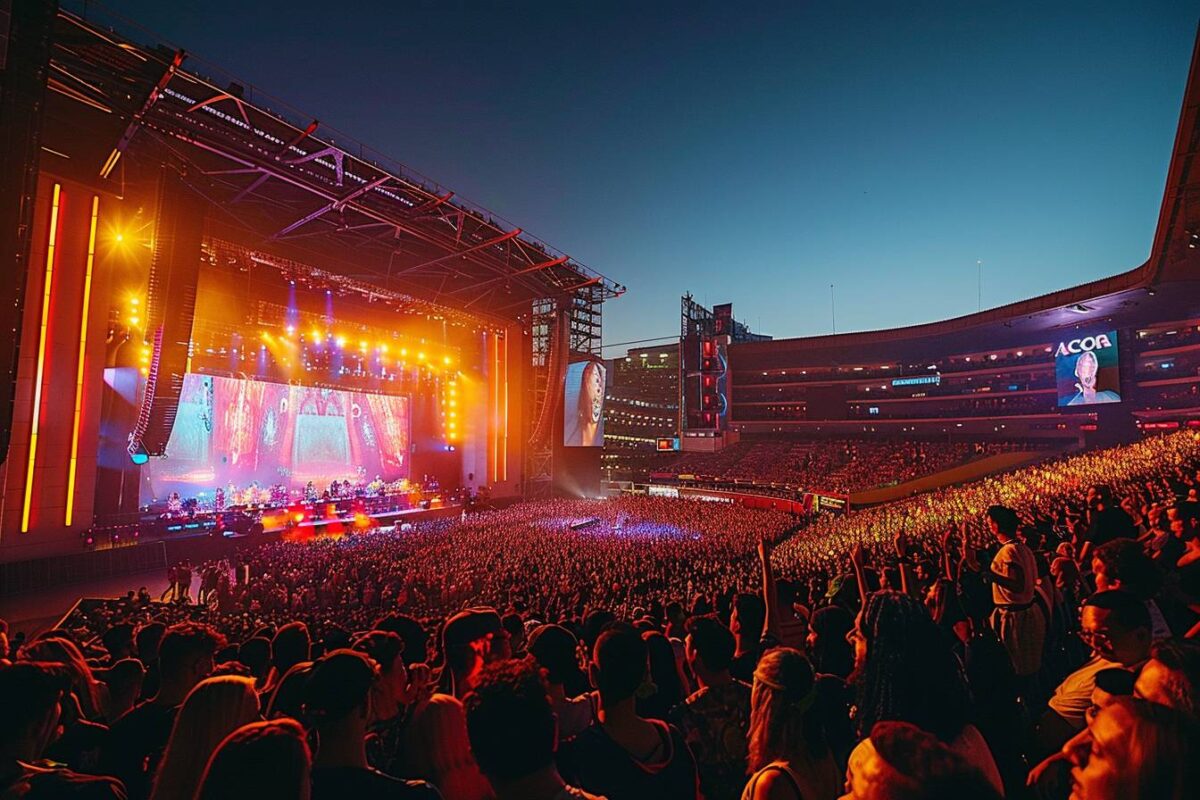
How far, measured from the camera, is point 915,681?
217 centimetres

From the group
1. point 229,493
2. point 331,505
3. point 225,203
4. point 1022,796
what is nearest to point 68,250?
point 225,203

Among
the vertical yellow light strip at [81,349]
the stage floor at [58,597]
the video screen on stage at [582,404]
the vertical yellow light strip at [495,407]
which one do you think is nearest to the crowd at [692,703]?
the stage floor at [58,597]

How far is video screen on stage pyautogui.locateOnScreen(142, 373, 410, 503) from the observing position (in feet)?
73.8

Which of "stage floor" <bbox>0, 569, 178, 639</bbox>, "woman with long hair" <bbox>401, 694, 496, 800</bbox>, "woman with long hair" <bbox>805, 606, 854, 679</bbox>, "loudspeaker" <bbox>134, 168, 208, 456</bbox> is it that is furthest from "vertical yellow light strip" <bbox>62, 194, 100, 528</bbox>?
"woman with long hair" <bbox>805, 606, 854, 679</bbox>

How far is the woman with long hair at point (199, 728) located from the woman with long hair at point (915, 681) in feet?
8.37

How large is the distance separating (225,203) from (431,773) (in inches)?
1020

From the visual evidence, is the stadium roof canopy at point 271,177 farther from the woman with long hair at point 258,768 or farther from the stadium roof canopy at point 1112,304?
Answer: the stadium roof canopy at point 1112,304

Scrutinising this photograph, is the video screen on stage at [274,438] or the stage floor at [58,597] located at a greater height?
the video screen on stage at [274,438]

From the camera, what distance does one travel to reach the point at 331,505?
83.6 ft

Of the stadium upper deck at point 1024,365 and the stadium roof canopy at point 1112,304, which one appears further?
the stadium upper deck at point 1024,365

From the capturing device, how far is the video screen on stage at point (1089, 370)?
32.7 meters

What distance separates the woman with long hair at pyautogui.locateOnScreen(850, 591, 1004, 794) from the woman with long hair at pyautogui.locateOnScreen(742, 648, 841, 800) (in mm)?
289

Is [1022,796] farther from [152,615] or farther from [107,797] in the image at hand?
[152,615]

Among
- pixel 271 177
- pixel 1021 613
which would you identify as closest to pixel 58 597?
pixel 271 177
